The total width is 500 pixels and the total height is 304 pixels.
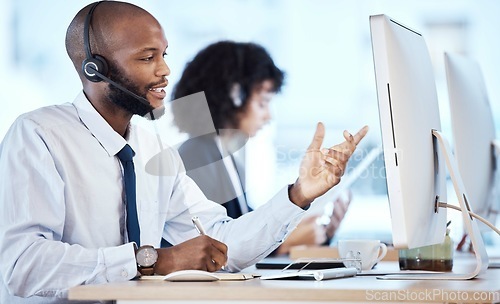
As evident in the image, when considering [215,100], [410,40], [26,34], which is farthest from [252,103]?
[410,40]

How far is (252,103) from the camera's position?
11.2ft

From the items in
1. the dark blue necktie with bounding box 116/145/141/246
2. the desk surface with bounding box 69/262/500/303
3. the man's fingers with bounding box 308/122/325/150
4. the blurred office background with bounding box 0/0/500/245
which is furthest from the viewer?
the blurred office background with bounding box 0/0/500/245

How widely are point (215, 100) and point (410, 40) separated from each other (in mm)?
1897

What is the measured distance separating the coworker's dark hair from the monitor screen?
1595mm

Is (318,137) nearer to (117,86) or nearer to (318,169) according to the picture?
(318,169)

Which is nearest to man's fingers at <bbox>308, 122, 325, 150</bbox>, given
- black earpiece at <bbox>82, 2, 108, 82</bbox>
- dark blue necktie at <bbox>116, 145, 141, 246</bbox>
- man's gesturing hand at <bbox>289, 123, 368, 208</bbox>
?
man's gesturing hand at <bbox>289, 123, 368, 208</bbox>

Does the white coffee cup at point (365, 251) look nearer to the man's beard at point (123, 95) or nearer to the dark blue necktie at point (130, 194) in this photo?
the dark blue necktie at point (130, 194)

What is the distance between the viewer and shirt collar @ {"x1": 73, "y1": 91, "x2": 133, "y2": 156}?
6.45 feet

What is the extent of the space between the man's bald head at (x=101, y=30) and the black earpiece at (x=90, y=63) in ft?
0.06

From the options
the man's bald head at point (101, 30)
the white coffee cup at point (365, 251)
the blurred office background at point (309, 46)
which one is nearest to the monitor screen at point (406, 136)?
the white coffee cup at point (365, 251)

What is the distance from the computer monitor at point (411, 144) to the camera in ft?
4.50

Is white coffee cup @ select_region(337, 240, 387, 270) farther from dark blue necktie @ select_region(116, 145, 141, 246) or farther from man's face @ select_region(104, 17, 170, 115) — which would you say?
man's face @ select_region(104, 17, 170, 115)

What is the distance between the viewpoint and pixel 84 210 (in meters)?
1.90

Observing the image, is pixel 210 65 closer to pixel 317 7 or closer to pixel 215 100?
pixel 215 100
